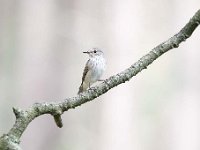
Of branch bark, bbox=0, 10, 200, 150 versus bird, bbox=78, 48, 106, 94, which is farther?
bird, bbox=78, 48, 106, 94

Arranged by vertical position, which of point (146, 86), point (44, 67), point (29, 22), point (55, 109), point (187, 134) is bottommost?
point (55, 109)

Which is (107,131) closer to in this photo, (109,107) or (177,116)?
(109,107)

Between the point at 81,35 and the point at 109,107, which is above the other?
the point at 81,35

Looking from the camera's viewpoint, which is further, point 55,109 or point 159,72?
point 159,72

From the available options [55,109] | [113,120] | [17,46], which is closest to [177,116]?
[113,120]

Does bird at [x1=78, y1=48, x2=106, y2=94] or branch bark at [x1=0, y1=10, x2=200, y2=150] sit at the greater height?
bird at [x1=78, y1=48, x2=106, y2=94]

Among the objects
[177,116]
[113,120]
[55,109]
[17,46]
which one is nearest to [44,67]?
[17,46]

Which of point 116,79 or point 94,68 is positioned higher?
point 94,68

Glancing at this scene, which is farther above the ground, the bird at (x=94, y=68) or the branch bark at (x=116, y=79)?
the bird at (x=94, y=68)

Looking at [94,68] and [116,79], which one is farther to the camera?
[94,68]

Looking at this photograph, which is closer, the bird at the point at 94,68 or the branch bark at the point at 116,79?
the branch bark at the point at 116,79

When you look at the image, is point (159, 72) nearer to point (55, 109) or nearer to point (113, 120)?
point (113, 120)
